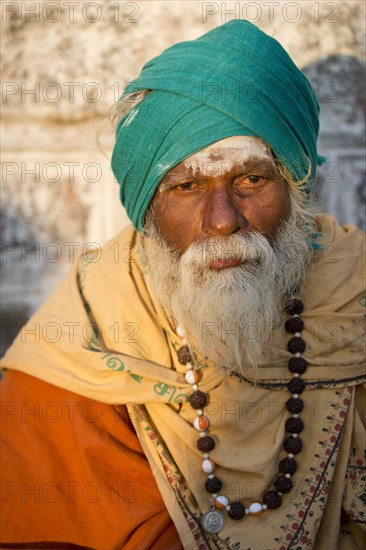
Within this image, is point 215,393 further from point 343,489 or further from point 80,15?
point 80,15

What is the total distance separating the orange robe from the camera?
202 cm

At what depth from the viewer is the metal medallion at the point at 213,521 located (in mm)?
2004

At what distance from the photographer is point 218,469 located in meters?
2.11

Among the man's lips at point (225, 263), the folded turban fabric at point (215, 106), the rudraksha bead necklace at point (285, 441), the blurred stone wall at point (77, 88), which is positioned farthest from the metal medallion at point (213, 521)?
the blurred stone wall at point (77, 88)

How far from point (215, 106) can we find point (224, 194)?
0.84 ft

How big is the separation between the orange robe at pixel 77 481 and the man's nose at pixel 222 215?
66 centimetres

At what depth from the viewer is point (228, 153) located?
202 cm

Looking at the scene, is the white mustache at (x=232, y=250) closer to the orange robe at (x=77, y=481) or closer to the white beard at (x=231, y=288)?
the white beard at (x=231, y=288)

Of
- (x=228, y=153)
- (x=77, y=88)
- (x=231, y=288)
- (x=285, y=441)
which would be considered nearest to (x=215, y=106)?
(x=228, y=153)

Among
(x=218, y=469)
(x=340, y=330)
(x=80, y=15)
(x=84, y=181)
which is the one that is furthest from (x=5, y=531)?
(x=80, y=15)

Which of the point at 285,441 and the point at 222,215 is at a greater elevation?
the point at 222,215

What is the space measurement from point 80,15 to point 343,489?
2140 millimetres

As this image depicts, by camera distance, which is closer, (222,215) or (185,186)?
(222,215)

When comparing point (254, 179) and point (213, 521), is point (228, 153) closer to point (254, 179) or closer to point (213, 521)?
point (254, 179)
